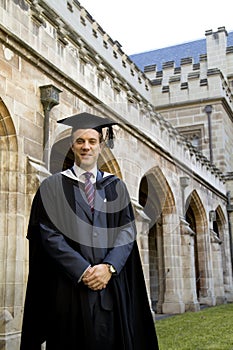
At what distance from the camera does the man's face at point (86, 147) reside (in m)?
2.63

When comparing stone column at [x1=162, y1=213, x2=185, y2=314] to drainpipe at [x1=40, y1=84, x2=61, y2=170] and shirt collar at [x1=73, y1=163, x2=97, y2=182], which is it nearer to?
drainpipe at [x1=40, y1=84, x2=61, y2=170]

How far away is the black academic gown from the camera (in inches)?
92.0

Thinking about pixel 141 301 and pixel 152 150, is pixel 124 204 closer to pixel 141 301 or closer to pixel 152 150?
pixel 141 301

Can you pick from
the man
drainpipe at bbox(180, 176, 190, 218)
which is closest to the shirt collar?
the man

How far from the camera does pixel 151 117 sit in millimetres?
10336

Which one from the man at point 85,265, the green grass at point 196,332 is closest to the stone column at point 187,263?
the green grass at point 196,332

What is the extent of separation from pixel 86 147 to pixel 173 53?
23.7 meters

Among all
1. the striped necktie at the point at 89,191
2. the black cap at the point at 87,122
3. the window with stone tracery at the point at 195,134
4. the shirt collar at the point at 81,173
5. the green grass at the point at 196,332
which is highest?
the window with stone tracery at the point at 195,134

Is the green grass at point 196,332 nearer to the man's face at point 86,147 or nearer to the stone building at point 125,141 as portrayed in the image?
the stone building at point 125,141

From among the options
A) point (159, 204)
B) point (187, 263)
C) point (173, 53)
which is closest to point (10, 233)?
point (159, 204)

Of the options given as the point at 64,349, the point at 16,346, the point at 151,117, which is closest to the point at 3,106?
the point at 16,346

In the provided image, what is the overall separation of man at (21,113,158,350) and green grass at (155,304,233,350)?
12.2 ft

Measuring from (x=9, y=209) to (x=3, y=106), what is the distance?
1.20m

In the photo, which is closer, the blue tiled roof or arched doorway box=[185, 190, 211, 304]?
arched doorway box=[185, 190, 211, 304]
